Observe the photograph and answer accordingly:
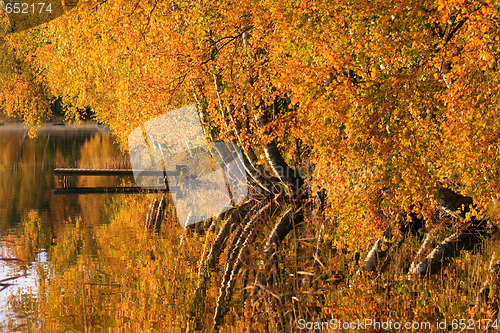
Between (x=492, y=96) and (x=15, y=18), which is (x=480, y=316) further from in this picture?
(x=15, y=18)

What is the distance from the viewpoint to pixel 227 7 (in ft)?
31.0

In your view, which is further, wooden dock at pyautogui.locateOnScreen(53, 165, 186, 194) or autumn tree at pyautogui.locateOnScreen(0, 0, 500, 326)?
wooden dock at pyautogui.locateOnScreen(53, 165, 186, 194)

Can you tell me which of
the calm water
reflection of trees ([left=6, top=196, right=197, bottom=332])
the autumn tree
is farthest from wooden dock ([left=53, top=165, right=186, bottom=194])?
the autumn tree

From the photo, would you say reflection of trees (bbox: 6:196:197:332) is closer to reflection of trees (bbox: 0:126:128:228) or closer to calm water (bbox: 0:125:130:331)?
calm water (bbox: 0:125:130:331)

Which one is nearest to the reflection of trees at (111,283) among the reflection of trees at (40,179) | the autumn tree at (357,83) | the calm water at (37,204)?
the calm water at (37,204)

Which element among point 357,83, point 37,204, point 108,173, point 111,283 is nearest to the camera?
point 357,83

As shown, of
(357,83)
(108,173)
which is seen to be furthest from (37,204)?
(357,83)

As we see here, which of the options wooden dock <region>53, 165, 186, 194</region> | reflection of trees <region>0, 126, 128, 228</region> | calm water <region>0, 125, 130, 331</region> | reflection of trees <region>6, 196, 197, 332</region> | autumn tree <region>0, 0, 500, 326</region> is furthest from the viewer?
reflection of trees <region>0, 126, 128, 228</region>

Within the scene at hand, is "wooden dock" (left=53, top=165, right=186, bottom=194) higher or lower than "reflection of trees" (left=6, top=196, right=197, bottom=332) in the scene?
higher

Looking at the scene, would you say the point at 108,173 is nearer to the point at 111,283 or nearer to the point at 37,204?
the point at 37,204

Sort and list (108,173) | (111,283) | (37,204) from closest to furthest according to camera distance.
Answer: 1. (111,283)
2. (108,173)
3. (37,204)

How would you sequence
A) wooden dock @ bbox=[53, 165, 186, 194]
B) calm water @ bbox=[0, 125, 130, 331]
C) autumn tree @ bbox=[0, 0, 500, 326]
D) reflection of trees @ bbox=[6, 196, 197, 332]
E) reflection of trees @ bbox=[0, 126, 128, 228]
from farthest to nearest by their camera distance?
reflection of trees @ bbox=[0, 126, 128, 228] → wooden dock @ bbox=[53, 165, 186, 194] → calm water @ bbox=[0, 125, 130, 331] → reflection of trees @ bbox=[6, 196, 197, 332] → autumn tree @ bbox=[0, 0, 500, 326]

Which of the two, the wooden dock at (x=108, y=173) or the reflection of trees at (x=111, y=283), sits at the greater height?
the wooden dock at (x=108, y=173)

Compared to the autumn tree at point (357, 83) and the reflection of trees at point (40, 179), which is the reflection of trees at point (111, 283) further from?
the reflection of trees at point (40, 179)
